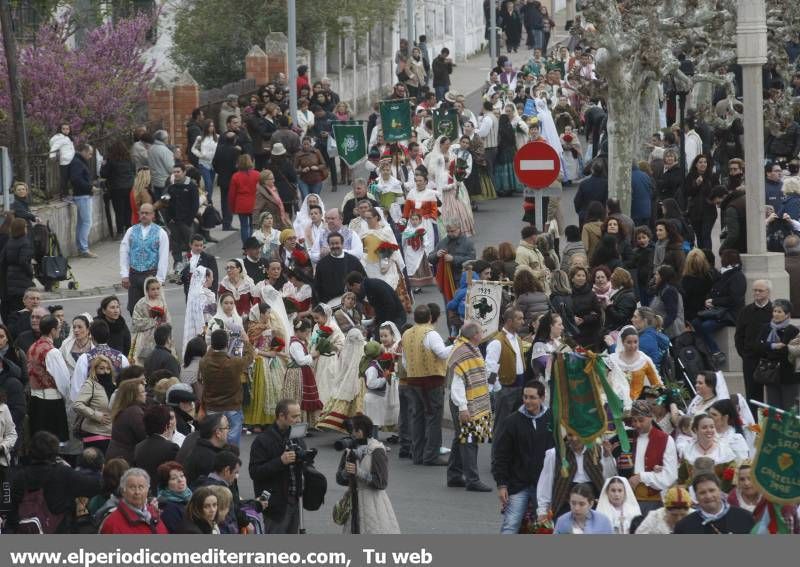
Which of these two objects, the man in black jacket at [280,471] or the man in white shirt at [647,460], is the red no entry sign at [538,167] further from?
the man in black jacket at [280,471]

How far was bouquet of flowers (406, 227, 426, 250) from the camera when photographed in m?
25.9

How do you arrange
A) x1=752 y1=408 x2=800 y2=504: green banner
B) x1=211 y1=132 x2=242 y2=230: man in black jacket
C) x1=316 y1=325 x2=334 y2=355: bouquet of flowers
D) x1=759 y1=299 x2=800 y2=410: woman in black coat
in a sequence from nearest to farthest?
x1=752 y1=408 x2=800 y2=504: green banner, x1=759 y1=299 x2=800 y2=410: woman in black coat, x1=316 y1=325 x2=334 y2=355: bouquet of flowers, x1=211 y1=132 x2=242 y2=230: man in black jacket

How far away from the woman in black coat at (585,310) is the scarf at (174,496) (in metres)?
6.54

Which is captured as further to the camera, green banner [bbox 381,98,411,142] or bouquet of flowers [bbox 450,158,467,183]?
green banner [bbox 381,98,411,142]

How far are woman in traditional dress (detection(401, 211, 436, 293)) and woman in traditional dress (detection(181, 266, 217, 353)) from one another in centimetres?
506

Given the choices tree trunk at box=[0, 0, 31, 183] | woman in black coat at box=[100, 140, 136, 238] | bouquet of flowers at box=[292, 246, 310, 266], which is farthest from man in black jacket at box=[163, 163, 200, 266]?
bouquet of flowers at box=[292, 246, 310, 266]

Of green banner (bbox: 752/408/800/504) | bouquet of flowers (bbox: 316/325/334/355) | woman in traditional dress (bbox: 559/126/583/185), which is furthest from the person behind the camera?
woman in traditional dress (bbox: 559/126/583/185)

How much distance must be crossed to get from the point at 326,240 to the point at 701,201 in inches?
183

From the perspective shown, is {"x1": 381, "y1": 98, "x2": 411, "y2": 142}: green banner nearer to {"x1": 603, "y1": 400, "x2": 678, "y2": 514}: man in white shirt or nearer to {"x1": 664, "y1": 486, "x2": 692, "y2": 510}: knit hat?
{"x1": 603, "y1": 400, "x2": 678, "y2": 514}: man in white shirt

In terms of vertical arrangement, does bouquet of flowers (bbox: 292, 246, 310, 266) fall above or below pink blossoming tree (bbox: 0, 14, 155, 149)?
below

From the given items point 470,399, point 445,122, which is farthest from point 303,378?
point 445,122

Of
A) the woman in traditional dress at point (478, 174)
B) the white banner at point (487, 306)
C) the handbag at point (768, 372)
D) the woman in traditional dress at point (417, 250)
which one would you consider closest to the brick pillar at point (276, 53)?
the woman in traditional dress at point (478, 174)

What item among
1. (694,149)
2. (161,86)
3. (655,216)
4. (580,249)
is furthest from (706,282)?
(161,86)

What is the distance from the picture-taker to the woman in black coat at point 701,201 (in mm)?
25109
